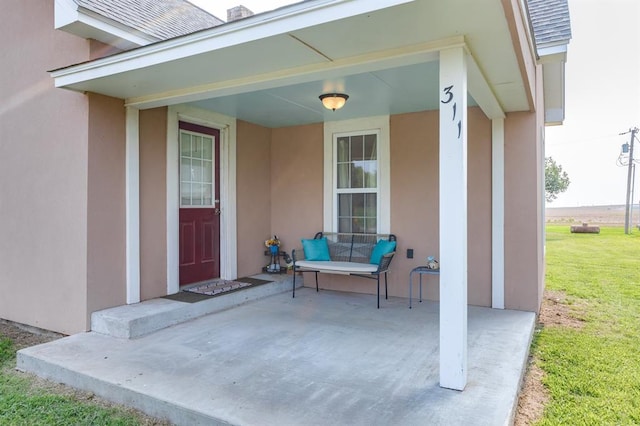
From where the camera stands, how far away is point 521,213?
4.68 m

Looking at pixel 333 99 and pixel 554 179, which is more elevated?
pixel 554 179

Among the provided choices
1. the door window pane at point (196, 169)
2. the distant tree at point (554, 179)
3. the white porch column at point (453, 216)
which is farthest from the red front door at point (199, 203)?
the distant tree at point (554, 179)

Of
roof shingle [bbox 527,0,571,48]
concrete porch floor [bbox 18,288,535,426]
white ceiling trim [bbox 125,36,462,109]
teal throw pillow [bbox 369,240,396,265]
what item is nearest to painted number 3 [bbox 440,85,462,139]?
white ceiling trim [bbox 125,36,462,109]

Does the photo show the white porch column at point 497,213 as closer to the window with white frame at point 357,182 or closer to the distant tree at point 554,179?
the window with white frame at point 357,182

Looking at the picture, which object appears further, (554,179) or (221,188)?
(554,179)

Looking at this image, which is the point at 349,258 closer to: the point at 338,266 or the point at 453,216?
the point at 338,266

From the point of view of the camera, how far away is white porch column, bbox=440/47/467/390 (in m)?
2.58

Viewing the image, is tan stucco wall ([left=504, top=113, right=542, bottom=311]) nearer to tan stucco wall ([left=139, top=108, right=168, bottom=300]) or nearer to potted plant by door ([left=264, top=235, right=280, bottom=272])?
potted plant by door ([left=264, top=235, right=280, bottom=272])

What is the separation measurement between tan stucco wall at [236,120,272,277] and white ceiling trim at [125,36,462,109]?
186 cm

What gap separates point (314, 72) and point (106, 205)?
246 centimetres

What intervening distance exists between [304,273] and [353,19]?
4.28 metres

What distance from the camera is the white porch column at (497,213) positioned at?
4.75m

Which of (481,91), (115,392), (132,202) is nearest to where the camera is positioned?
(115,392)

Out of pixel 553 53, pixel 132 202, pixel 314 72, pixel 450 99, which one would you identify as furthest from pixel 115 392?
pixel 553 53
